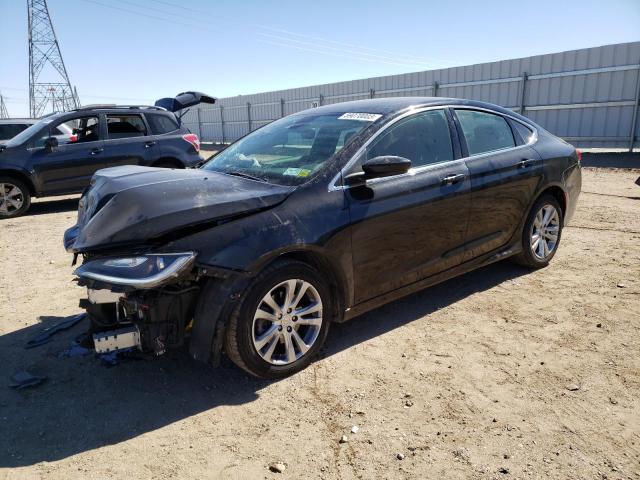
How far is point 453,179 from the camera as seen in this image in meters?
3.87

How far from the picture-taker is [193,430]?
8.64 ft

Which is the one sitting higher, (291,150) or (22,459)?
(291,150)

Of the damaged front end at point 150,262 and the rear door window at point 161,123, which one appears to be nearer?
the damaged front end at point 150,262

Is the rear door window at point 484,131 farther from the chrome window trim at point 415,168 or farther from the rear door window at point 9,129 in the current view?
the rear door window at point 9,129

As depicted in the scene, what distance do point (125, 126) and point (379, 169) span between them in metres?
7.33

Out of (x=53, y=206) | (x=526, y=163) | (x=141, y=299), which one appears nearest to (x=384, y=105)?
(x=526, y=163)

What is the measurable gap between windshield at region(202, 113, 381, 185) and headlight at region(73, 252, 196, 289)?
36.7 inches

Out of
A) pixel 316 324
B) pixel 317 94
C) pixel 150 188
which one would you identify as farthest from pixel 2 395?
pixel 317 94

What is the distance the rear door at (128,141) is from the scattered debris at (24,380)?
20.3 ft

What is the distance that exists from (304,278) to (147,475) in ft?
4.46

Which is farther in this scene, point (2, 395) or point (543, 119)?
point (543, 119)

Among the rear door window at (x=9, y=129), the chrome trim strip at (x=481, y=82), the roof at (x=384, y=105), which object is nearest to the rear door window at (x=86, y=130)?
the rear door window at (x=9, y=129)

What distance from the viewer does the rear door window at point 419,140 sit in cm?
357

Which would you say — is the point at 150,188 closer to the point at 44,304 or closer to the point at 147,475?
the point at 147,475
